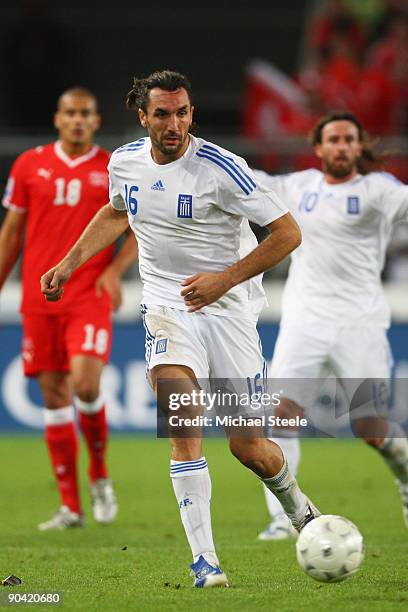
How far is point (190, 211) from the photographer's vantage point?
19.5 feet

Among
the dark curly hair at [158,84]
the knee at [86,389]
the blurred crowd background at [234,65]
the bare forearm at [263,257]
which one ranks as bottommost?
the knee at [86,389]

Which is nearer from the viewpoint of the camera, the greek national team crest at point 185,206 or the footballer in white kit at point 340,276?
the greek national team crest at point 185,206

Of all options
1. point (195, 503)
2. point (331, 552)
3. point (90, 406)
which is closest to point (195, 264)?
point (195, 503)

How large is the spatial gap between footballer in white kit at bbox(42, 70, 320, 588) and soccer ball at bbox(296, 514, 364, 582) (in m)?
0.42

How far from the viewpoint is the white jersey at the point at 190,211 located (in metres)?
5.89

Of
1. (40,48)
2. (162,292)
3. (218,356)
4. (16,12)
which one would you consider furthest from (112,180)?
(16,12)

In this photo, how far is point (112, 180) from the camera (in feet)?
20.4

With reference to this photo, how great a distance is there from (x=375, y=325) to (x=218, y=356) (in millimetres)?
2416

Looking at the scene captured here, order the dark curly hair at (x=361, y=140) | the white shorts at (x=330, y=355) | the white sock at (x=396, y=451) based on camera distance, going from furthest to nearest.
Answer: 1. the dark curly hair at (x=361, y=140)
2. the white shorts at (x=330, y=355)
3. the white sock at (x=396, y=451)

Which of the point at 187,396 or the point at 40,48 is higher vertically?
the point at 40,48

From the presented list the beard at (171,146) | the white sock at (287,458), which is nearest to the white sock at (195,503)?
the beard at (171,146)

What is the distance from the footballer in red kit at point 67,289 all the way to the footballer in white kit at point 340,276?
1.17m

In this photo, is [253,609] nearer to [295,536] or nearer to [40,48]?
[295,536]

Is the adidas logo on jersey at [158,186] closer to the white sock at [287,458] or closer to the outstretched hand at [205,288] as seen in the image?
the outstretched hand at [205,288]
